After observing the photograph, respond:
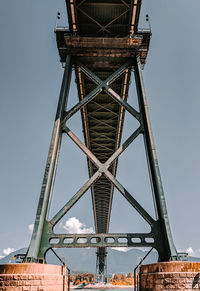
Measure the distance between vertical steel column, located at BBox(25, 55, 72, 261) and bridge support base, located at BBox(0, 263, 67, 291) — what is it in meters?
0.91

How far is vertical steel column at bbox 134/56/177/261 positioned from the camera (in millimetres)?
7766

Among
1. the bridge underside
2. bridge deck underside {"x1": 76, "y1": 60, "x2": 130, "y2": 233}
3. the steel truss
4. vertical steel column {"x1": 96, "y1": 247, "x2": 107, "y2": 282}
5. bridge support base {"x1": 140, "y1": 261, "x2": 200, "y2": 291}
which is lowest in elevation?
vertical steel column {"x1": 96, "y1": 247, "x2": 107, "y2": 282}

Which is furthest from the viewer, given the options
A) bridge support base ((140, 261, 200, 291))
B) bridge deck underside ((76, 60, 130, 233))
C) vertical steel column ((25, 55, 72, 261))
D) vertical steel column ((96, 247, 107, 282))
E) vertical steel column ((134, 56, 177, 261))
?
vertical steel column ((96, 247, 107, 282))

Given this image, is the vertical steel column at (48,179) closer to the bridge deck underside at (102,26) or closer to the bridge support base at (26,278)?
the bridge support base at (26,278)

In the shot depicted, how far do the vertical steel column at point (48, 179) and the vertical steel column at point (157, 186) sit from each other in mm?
3047

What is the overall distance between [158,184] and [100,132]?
493 inches

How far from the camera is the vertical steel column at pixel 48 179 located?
753 cm

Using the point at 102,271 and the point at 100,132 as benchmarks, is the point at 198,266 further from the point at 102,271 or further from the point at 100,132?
the point at 102,271

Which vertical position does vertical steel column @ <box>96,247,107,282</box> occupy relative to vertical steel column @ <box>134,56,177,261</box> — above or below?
below

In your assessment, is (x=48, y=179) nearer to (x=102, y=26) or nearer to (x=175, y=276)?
(x=175, y=276)

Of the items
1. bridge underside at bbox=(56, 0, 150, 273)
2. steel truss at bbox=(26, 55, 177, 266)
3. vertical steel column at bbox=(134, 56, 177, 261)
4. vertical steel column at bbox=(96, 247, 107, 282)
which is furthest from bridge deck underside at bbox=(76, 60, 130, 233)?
vertical steel column at bbox=(96, 247, 107, 282)

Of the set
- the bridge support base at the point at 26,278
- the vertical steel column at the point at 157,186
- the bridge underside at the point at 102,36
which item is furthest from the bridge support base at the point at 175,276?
the bridge underside at the point at 102,36

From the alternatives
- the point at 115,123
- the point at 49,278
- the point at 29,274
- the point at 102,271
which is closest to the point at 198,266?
the point at 49,278

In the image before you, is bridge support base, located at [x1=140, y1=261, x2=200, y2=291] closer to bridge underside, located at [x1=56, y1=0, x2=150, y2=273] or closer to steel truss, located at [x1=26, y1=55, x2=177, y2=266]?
steel truss, located at [x1=26, y1=55, x2=177, y2=266]
